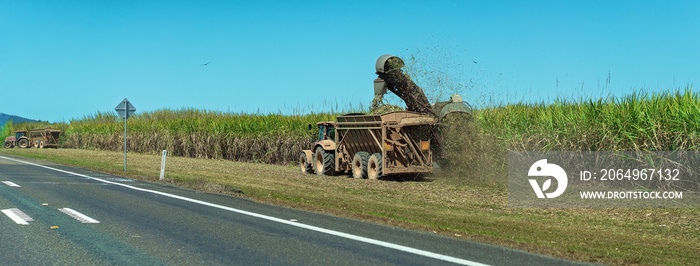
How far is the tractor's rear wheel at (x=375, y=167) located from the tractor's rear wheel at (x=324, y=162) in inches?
99.2

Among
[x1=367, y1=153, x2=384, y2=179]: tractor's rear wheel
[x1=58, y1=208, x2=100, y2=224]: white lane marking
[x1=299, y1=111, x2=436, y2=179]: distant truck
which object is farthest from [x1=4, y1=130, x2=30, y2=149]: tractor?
[x1=58, y1=208, x2=100, y2=224]: white lane marking

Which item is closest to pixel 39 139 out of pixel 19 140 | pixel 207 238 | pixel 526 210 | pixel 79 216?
pixel 19 140

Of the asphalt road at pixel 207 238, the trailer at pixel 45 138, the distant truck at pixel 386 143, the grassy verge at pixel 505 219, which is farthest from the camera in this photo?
the trailer at pixel 45 138

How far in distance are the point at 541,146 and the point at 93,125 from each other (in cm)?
5053

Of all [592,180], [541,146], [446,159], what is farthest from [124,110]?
[592,180]

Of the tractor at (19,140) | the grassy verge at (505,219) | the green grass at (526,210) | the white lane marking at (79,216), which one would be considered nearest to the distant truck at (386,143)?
the green grass at (526,210)

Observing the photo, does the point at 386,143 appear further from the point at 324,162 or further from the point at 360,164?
the point at 324,162

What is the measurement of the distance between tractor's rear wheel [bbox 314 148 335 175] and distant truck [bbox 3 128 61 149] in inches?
1838

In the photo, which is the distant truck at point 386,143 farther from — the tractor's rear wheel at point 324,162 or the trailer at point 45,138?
the trailer at point 45,138

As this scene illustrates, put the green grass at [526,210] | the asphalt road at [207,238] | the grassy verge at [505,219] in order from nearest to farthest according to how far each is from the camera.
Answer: the asphalt road at [207,238]
the grassy verge at [505,219]
the green grass at [526,210]

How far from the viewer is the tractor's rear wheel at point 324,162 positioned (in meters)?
22.1

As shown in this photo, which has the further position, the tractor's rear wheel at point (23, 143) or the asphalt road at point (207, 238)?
the tractor's rear wheel at point (23, 143)

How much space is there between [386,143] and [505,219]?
27.6 ft

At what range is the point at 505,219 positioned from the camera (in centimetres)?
1088
